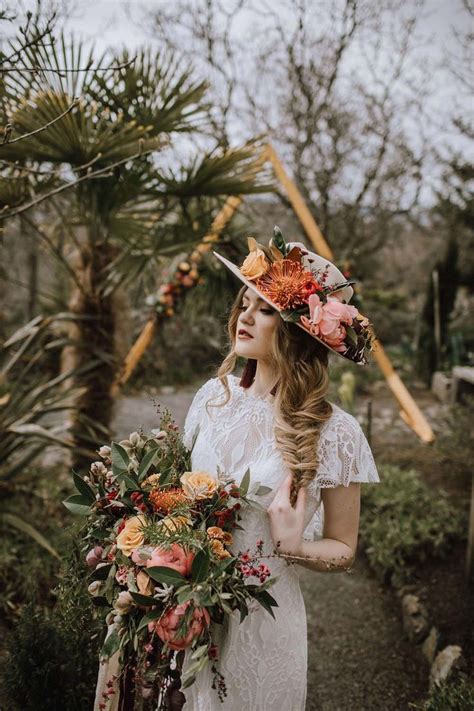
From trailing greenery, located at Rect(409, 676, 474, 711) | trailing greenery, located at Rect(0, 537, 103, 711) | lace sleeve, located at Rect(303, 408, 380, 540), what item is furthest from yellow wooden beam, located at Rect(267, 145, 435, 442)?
trailing greenery, located at Rect(0, 537, 103, 711)

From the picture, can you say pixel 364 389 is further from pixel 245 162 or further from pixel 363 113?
pixel 245 162

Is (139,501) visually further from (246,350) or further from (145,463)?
(246,350)

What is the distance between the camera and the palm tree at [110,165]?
9.28ft

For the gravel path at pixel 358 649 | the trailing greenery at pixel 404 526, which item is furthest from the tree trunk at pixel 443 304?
the gravel path at pixel 358 649

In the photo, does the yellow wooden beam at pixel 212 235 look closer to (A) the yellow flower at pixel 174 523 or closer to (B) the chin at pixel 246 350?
(B) the chin at pixel 246 350

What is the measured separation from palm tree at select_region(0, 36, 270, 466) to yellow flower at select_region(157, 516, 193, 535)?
1828 mm

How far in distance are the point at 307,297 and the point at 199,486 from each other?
2.26ft

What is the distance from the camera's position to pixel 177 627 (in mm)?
1297

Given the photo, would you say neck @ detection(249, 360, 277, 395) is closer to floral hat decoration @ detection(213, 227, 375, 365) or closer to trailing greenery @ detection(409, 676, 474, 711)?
floral hat decoration @ detection(213, 227, 375, 365)

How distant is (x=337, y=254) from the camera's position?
988 cm

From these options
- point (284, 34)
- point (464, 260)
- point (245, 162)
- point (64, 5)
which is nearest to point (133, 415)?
point (245, 162)

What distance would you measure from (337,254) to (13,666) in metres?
8.85

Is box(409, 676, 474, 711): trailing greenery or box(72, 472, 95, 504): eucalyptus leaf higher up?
box(72, 472, 95, 504): eucalyptus leaf

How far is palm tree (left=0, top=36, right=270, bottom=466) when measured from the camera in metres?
2.83
